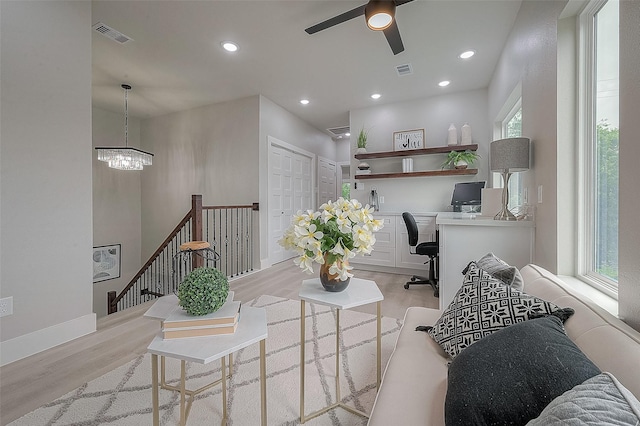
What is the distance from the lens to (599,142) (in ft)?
4.66

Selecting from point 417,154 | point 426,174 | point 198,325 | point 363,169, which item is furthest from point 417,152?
point 198,325

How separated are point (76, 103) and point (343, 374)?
289cm

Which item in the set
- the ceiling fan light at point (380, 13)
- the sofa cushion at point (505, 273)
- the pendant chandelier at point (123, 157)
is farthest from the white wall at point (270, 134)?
the sofa cushion at point (505, 273)

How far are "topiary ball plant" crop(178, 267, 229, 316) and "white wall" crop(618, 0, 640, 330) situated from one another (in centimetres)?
140

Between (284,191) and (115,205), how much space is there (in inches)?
130

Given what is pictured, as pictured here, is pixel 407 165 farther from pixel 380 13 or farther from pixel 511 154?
pixel 380 13

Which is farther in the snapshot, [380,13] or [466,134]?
[466,134]

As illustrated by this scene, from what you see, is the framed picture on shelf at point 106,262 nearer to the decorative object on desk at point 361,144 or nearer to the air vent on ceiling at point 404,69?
the decorative object on desk at point 361,144

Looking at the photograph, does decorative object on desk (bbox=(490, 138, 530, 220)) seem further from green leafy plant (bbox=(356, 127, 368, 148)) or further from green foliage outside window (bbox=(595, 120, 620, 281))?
green leafy plant (bbox=(356, 127, 368, 148))

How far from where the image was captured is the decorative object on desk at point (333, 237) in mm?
1203

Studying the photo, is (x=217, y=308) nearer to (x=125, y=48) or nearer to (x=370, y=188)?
(x=125, y=48)

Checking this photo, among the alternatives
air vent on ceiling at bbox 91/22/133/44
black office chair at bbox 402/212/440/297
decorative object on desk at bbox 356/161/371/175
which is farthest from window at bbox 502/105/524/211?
air vent on ceiling at bbox 91/22/133/44

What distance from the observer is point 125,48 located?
307 centimetres

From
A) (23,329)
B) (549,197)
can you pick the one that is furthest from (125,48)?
(549,197)
